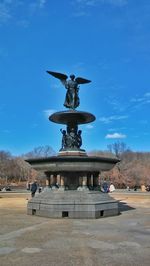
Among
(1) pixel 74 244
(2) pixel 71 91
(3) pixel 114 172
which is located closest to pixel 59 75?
(2) pixel 71 91

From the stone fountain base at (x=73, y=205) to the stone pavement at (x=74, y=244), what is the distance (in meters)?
2.22

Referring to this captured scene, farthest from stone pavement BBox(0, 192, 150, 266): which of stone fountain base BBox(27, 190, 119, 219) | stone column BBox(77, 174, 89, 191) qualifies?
stone column BBox(77, 174, 89, 191)

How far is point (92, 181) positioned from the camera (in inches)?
724

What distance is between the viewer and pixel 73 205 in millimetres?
15594

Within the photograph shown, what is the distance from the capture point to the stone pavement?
747 centimetres

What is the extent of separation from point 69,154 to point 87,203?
3298 millimetres

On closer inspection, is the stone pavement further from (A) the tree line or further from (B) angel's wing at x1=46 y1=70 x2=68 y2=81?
(A) the tree line

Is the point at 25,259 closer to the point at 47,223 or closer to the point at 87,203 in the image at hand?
the point at 47,223

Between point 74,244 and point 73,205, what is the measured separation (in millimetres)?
6492

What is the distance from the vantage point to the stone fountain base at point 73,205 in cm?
1548

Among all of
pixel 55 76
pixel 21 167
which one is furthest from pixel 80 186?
pixel 21 167

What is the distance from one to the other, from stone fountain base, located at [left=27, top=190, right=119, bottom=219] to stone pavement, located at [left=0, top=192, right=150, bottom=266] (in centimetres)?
222

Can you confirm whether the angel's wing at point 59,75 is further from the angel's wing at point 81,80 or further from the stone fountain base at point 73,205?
the stone fountain base at point 73,205

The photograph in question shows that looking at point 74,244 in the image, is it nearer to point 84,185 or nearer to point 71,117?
point 84,185
